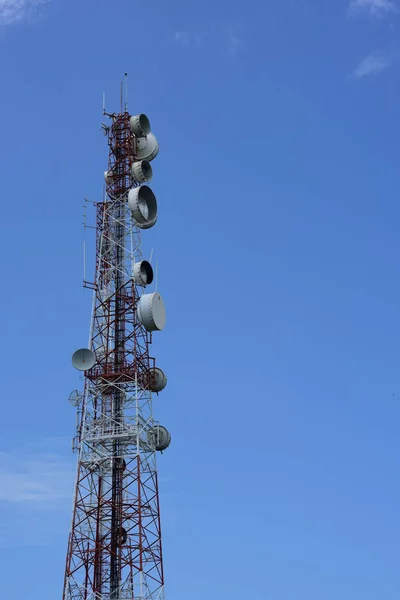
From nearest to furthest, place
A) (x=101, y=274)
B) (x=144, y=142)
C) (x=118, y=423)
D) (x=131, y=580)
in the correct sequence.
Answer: (x=131, y=580)
(x=118, y=423)
(x=101, y=274)
(x=144, y=142)

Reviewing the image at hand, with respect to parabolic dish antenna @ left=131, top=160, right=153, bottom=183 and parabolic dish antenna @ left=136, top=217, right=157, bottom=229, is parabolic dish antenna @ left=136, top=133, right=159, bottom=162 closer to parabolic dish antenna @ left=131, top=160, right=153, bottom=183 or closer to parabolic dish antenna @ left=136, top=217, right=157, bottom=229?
parabolic dish antenna @ left=131, top=160, right=153, bottom=183

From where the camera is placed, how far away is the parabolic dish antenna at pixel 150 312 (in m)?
66.4

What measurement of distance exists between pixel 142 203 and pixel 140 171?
305cm

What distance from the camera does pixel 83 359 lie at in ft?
218

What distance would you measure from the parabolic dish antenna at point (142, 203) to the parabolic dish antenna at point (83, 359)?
11.4 m

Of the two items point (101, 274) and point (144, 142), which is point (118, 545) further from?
point (144, 142)

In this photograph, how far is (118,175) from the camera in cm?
7400

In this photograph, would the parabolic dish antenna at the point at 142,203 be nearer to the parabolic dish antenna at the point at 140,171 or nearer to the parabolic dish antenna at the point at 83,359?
the parabolic dish antenna at the point at 140,171

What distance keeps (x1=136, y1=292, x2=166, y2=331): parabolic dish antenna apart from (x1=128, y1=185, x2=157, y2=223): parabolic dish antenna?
7072mm

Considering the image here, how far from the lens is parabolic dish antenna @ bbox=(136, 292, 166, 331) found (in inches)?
2616

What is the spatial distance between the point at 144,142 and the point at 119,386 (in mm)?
21055

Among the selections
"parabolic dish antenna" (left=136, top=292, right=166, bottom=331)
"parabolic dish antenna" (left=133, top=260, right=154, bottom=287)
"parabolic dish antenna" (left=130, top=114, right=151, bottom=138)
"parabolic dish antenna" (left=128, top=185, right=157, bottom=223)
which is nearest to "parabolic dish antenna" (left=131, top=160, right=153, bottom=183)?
"parabolic dish antenna" (left=128, top=185, right=157, bottom=223)

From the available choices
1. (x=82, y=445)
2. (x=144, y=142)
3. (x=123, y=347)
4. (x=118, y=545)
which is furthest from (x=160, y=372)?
(x=144, y=142)

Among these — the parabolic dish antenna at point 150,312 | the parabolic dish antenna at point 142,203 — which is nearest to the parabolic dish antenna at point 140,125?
the parabolic dish antenna at point 142,203
